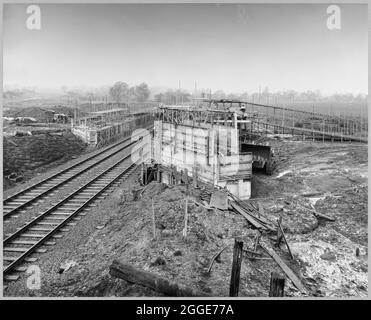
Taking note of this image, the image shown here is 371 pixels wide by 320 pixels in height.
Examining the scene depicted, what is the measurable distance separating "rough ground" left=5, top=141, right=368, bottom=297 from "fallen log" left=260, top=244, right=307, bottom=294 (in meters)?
0.10

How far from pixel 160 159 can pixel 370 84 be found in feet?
29.1

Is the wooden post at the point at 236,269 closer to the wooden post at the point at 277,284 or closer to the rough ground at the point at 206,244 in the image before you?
the rough ground at the point at 206,244

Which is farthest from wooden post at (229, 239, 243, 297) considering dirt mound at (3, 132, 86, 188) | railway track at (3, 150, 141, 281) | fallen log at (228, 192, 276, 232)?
dirt mound at (3, 132, 86, 188)

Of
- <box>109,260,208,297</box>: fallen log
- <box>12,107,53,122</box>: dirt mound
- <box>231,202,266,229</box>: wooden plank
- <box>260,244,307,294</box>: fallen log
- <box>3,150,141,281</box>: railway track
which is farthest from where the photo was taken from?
<box>12,107,53,122</box>: dirt mound

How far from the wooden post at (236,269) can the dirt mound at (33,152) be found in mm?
9793

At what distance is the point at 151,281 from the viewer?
219 inches

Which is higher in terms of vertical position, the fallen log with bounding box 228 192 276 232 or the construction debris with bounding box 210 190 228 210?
the construction debris with bounding box 210 190 228 210

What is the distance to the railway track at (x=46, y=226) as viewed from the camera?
7.63 m

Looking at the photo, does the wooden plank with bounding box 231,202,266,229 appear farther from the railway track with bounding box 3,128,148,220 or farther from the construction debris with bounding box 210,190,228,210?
the railway track with bounding box 3,128,148,220

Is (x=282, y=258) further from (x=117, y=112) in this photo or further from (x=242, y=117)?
(x=117, y=112)

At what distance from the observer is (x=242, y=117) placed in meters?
13.3

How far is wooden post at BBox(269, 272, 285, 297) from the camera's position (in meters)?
4.72

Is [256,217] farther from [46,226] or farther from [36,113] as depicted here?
[36,113]

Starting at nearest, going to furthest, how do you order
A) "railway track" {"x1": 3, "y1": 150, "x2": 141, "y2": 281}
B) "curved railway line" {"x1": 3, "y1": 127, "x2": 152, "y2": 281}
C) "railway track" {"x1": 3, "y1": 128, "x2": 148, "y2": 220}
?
"railway track" {"x1": 3, "y1": 150, "x2": 141, "y2": 281}, "curved railway line" {"x1": 3, "y1": 127, "x2": 152, "y2": 281}, "railway track" {"x1": 3, "y1": 128, "x2": 148, "y2": 220}
